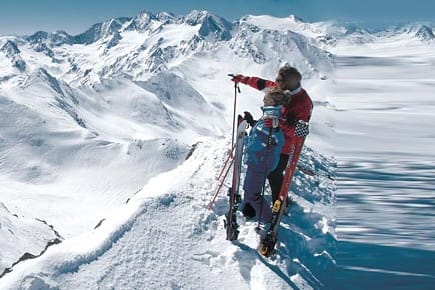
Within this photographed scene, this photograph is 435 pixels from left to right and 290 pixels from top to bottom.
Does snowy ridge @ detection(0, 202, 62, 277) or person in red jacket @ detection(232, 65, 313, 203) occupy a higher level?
person in red jacket @ detection(232, 65, 313, 203)

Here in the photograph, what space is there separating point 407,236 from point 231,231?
13.7ft

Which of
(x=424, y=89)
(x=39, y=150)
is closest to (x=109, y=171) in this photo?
(x=39, y=150)

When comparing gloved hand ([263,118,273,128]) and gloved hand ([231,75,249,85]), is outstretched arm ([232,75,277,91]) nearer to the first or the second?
gloved hand ([231,75,249,85])

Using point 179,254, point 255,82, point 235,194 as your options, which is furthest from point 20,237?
point 179,254

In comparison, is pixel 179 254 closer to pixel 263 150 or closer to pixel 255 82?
pixel 263 150

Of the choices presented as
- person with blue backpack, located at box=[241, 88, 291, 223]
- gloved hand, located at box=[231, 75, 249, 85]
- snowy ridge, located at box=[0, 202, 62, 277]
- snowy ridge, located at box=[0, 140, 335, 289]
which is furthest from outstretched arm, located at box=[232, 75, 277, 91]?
snowy ridge, located at box=[0, 202, 62, 277]

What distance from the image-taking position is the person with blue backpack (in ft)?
27.7

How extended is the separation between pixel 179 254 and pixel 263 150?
211 centimetres

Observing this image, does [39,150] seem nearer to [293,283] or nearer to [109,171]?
[109,171]

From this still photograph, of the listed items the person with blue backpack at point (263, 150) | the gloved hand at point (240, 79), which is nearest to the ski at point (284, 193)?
the person with blue backpack at point (263, 150)

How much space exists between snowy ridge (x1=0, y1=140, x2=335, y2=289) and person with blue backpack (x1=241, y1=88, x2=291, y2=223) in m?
0.41

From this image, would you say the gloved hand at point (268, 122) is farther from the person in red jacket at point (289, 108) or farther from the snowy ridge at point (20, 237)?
the snowy ridge at point (20, 237)

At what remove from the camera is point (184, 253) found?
7934 millimetres

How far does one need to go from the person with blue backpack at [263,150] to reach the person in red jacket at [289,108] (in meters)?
0.19
